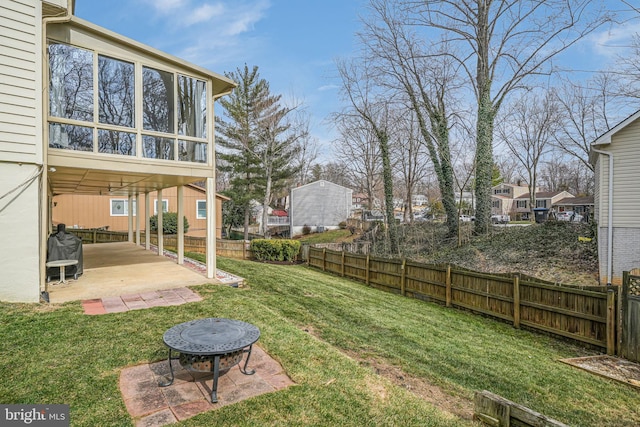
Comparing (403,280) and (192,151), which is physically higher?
(192,151)

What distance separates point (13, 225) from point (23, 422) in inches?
148

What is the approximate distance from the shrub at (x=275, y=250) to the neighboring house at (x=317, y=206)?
14.8 metres

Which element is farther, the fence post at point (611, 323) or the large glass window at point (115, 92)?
the large glass window at point (115, 92)

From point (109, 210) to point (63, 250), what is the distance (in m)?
14.4

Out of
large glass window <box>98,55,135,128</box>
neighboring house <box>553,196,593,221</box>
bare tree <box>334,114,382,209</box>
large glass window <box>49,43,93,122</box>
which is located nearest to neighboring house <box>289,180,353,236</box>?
bare tree <box>334,114,382,209</box>

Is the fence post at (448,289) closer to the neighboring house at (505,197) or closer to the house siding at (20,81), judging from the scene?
the house siding at (20,81)

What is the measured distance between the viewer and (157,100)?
274 inches

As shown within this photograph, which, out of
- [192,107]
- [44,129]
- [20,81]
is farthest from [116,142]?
[192,107]

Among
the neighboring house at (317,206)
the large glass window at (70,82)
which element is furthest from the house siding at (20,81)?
the neighboring house at (317,206)

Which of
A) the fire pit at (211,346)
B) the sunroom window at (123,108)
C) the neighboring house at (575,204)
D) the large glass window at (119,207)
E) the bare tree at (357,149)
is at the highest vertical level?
the bare tree at (357,149)

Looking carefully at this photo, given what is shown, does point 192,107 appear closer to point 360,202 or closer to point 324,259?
point 324,259

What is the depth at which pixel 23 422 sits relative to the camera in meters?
2.77

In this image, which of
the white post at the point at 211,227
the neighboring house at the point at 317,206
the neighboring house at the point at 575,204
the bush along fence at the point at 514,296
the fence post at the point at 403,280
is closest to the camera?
the bush along fence at the point at 514,296

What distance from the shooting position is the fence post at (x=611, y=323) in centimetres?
565
